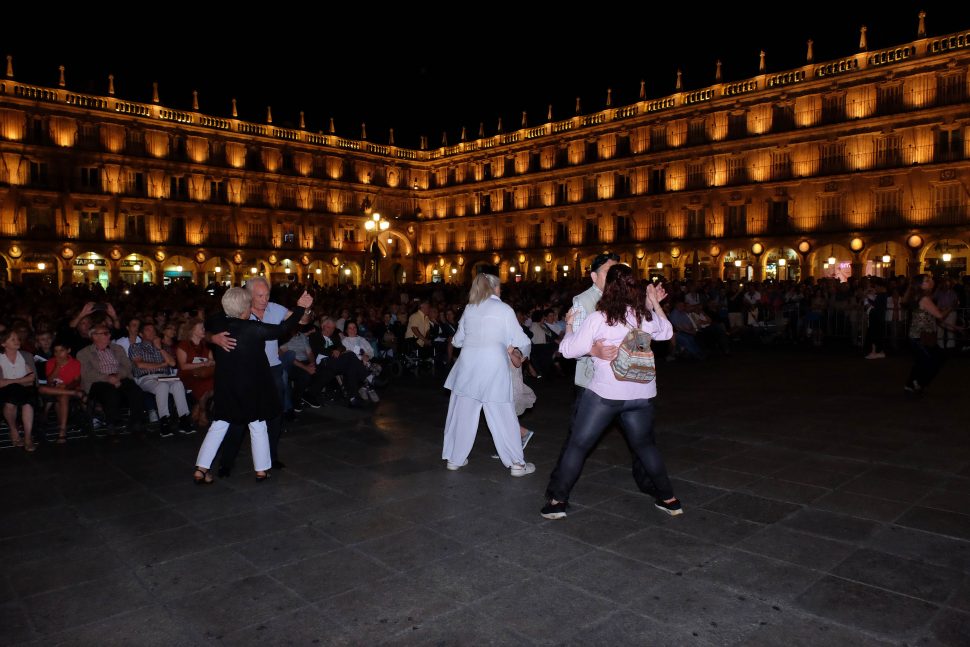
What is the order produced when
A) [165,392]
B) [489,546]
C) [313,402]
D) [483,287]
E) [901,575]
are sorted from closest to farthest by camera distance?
1. [901,575]
2. [489,546]
3. [483,287]
4. [165,392]
5. [313,402]

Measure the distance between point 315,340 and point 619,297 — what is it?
679cm

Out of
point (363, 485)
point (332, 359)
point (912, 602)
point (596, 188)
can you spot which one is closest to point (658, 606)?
point (912, 602)

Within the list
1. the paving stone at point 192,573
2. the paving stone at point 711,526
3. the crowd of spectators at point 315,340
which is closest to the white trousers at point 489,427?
the paving stone at point 711,526

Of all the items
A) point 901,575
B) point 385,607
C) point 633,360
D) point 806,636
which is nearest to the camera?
point 806,636

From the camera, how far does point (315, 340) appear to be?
34.7 ft

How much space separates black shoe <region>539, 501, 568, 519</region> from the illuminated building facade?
23042mm

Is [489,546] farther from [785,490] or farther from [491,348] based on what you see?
[785,490]

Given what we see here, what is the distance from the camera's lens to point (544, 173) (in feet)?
163

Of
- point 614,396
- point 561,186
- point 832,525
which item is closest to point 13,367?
point 614,396

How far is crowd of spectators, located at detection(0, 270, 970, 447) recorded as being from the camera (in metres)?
8.14

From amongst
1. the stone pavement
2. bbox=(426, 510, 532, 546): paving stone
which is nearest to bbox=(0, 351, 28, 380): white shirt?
the stone pavement

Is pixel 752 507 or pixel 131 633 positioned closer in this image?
pixel 131 633

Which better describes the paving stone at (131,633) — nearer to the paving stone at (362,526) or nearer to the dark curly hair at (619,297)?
the paving stone at (362,526)

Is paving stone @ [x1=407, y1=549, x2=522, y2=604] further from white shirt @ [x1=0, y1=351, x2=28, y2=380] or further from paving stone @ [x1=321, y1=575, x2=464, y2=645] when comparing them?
white shirt @ [x1=0, y1=351, x2=28, y2=380]
